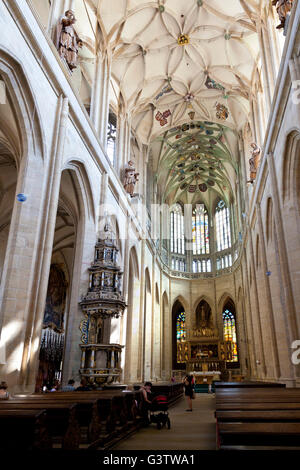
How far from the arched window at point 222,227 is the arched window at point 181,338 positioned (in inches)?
279

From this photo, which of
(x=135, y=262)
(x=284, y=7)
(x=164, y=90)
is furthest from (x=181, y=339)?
(x=284, y=7)

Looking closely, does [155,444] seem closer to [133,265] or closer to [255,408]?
[255,408]

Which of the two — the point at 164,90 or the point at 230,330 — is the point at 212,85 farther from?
the point at 230,330

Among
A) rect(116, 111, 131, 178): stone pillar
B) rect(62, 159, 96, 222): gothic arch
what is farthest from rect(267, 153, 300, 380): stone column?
rect(116, 111, 131, 178): stone pillar

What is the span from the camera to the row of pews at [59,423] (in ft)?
10.6

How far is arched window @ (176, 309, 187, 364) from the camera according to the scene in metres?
29.9

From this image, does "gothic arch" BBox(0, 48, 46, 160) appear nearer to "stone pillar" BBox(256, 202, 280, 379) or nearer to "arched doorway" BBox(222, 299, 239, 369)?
"stone pillar" BBox(256, 202, 280, 379)

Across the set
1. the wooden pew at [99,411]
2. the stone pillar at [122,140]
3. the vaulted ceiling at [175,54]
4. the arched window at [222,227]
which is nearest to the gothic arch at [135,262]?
the stone pillar at [122,140]

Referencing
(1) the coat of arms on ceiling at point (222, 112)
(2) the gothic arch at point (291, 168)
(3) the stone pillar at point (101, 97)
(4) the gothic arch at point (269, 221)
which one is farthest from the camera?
(1) the coat of arms on ceiling at point (222, 112)

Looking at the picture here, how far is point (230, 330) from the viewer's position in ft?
99.0

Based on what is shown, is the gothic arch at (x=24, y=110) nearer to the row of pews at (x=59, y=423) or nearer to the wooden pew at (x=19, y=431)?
the row of pews at (x=59, y=423)

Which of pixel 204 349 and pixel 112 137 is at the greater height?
pixel 112 137

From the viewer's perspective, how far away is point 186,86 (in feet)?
70.1

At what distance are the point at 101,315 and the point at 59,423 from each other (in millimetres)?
7772
